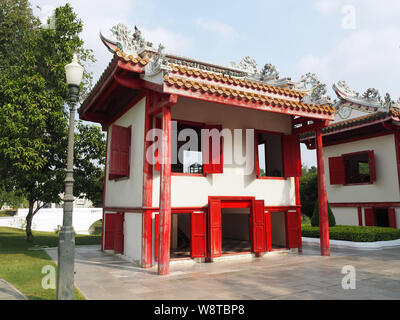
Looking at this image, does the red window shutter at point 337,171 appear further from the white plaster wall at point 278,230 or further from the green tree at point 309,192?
the green tree at point 309,192

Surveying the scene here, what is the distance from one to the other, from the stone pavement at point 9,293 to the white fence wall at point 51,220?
88.1ft

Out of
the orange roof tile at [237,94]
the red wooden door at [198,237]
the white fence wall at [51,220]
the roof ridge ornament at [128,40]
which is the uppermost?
the roof ridge ornament at [128,40]

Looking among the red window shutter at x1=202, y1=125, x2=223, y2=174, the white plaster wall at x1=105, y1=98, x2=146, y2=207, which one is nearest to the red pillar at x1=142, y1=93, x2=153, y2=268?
the white plaster wall at x1=105, y1=98, x2=146, y2=207

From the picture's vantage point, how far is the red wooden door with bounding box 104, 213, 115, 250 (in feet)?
34.9

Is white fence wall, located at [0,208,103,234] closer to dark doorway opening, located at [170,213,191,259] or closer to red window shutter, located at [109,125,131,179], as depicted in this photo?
dark doorway opening, located at [170,213,191,259]

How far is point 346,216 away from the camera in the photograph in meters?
15.0

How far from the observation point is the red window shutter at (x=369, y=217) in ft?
45.3

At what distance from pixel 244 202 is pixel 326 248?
306 centimetres

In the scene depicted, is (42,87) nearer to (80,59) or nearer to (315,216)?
(80,59)

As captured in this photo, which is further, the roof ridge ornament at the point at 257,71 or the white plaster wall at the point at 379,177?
the white plaster wall at the point at 379,177

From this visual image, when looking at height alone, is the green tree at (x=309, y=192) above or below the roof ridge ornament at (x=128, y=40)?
below

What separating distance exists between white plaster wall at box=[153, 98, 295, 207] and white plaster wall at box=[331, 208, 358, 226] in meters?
5.66

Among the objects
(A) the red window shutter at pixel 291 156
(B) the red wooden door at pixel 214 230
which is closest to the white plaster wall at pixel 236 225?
(A) the red window shutter at pixel 291 156

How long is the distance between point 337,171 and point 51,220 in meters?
29.8
